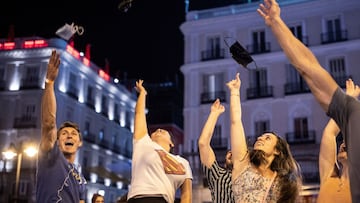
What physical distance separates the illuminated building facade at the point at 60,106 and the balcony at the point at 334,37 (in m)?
17.7

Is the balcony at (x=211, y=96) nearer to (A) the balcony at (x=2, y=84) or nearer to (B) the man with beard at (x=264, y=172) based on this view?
(A) the balcony at (x=2, y=84)

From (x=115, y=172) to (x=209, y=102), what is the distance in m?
15.7

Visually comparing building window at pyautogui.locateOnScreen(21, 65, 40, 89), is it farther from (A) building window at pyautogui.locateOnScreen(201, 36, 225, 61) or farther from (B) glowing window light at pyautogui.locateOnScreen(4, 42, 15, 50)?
(A) building window at pyautogui.locateOnScreen(201, 36, 225, 61)

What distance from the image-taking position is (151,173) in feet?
12.5

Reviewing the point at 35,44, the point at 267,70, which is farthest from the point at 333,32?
the point at 35,44

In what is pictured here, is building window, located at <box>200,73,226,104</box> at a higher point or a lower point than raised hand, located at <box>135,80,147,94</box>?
higher

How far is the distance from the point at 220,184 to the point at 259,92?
71.3 feet

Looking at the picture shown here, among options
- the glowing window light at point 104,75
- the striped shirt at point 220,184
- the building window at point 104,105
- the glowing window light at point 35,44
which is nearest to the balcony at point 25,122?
the glowing window light at point 35,44

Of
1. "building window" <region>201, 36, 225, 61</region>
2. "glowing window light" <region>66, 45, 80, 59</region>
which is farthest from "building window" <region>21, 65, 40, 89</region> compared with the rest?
"building window" <region>201, 36, 225, 61</region>

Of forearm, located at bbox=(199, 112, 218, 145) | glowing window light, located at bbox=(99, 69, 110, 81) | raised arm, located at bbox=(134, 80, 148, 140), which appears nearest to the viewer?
raised arm, located at bbox=(134, 80, 148, 140)

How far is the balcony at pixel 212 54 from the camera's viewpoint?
2694 cm

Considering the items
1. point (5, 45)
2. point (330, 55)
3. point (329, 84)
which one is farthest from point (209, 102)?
point (329, 84)

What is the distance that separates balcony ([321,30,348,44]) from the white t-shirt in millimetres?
22857

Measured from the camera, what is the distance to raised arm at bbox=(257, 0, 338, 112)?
201 cm
